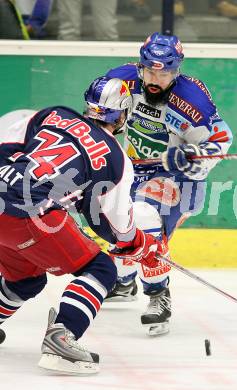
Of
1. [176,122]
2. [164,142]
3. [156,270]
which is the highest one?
[176,122]

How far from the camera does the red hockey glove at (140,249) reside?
385 centimetres

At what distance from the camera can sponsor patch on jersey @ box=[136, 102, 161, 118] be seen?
4555mm

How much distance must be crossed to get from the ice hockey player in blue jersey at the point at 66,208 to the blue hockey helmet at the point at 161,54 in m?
0.78

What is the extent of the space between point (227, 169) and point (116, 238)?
6.46 ft

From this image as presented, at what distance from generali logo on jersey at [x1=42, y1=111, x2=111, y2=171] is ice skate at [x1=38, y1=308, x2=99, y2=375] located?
1.81 ft

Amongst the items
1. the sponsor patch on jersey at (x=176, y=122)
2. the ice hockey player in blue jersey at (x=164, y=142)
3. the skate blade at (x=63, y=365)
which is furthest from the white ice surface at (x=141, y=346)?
the sponsor patch on jersey at (x=176, y=122)

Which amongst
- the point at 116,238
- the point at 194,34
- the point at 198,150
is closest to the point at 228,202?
the point at 194,34

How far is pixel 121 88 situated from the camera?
3.83m

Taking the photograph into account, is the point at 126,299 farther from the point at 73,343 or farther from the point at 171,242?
the point at 73,343

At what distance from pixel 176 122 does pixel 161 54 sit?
29cm

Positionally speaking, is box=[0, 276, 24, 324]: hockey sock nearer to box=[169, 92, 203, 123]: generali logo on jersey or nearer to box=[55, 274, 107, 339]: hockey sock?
box=[55, 274, 107, 339]: hockey sock

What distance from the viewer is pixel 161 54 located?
14.5ft

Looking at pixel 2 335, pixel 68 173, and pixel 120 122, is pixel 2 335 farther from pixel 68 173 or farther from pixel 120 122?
pixel 120 122

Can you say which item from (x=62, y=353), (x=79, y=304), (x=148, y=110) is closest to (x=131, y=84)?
(x=148, y=110)
